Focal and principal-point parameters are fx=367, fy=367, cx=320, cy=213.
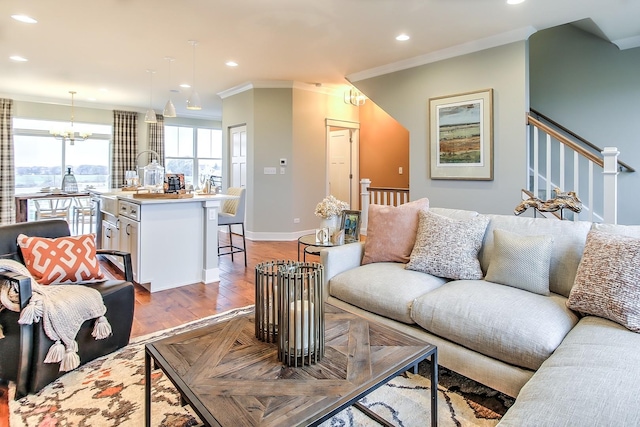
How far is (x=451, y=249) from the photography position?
2338 mm

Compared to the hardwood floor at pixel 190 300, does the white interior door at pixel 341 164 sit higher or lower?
higher

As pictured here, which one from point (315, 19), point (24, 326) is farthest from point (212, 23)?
point (24, 326)

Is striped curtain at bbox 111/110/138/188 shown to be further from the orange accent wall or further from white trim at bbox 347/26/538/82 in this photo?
white trim at bbox 347/26/538/82

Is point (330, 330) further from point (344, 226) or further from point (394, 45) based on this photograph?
point (394, 45)

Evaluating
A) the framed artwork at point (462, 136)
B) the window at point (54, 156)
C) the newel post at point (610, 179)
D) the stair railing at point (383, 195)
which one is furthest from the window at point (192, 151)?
the newel post at point (610, 179)

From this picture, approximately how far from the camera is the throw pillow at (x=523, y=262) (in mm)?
2010

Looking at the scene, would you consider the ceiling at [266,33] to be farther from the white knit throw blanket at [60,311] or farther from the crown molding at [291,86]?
the white knit throw blanket at [60,311]

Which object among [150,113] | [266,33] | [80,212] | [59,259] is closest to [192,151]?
[80,212]

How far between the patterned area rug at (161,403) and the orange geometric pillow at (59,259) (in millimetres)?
554

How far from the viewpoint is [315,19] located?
146 inches

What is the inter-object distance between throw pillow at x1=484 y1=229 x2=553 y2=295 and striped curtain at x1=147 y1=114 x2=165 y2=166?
8.58 metres

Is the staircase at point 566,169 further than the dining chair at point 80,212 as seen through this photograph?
No

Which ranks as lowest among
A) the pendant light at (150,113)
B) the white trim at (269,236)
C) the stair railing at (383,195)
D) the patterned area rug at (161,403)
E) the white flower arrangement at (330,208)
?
the patterned area rug at (161,403)

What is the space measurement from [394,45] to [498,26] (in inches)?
44.5
